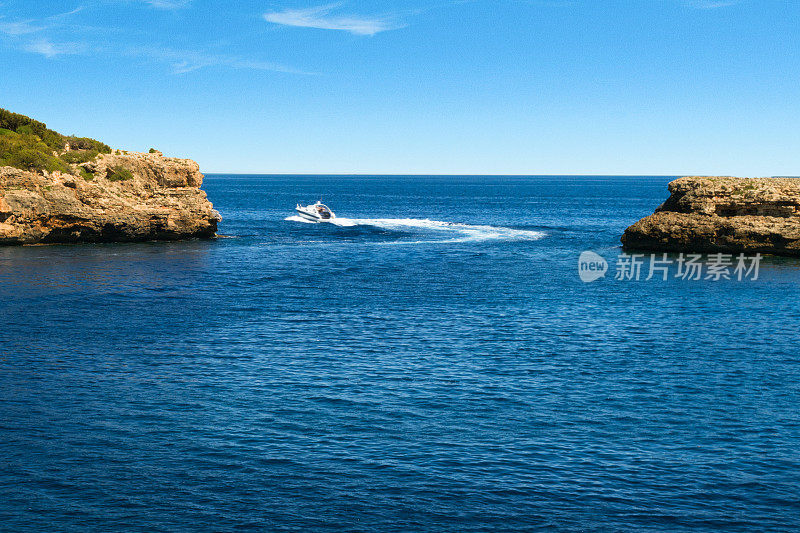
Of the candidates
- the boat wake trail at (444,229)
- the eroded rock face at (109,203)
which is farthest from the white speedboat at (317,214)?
the eroded rock face at (109,203)

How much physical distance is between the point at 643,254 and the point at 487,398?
56.0 m

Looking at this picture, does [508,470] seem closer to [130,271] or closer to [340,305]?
[340,305]

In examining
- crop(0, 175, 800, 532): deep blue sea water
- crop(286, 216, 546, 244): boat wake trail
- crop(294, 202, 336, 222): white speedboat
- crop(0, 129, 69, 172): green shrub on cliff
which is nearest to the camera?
crop(0, 175, 800, 532): deep blue sea water

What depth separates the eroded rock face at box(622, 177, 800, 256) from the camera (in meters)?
72.0

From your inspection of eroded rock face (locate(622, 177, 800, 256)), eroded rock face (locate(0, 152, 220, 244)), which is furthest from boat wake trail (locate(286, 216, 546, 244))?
eroded rock face (locate(0, 152, 220, 244))

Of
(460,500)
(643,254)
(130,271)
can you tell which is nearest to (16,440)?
(460,500)

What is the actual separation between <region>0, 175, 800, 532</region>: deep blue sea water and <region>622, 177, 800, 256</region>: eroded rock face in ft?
60.5

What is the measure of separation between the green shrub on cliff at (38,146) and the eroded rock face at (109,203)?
6.97ft

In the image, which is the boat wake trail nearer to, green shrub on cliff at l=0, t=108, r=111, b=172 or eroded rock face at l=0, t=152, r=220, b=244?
eroded rock face at l=0, t=152, r=220, b=244

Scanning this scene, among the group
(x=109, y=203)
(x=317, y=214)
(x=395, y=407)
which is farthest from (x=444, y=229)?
(x=395, y=407)

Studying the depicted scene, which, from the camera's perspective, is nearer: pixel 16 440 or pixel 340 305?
pixel 16 440

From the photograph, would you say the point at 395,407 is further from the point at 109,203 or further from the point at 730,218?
the point at 109,203

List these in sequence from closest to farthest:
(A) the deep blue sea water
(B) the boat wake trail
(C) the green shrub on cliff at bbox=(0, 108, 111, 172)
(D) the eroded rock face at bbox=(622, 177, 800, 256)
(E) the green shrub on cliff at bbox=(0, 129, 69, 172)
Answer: (A) the deep blue sea water, (D) the eroded rock face at bbox=(622, 177, 800, 256), (E) the green shrub on cliff at bbox=(0, 129, 69, 172), (C) the green shrub on cliff at bbox=(0, 108, 111, 172), (B) the boat wake trail

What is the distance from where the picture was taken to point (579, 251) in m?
82.6
